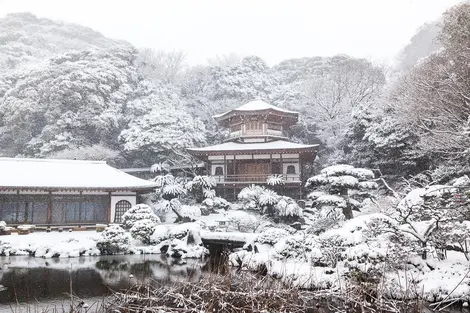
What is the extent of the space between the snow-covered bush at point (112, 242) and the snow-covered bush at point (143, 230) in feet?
4.12

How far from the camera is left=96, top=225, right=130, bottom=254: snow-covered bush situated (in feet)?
56.2

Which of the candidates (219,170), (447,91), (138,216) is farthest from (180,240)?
(447,91)

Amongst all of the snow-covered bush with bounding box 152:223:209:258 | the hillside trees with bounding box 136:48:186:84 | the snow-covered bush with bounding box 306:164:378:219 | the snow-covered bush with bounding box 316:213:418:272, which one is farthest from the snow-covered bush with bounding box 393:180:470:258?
the hillside trees with bounding box 136:48:186:84

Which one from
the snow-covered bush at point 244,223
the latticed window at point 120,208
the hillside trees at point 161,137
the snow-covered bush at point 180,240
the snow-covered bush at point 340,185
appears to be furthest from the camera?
the hillside trees at point 161,137

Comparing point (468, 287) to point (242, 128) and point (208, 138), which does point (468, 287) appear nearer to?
point (242, 128)

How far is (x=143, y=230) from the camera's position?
61.1ft

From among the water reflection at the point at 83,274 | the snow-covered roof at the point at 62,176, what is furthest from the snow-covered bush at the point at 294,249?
the snow-covered roof at the point at 62,176

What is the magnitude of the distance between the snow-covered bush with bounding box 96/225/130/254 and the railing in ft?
39.7

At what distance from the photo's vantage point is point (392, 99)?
24.8 m

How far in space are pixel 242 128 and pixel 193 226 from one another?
13599 millimetres

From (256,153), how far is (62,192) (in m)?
13.4

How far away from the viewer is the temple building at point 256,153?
27.4 metres

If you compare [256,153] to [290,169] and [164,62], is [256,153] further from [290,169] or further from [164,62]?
[164,62]

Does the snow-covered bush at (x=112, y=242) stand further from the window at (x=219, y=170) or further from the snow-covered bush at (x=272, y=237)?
the window at (x=219, y=170)
